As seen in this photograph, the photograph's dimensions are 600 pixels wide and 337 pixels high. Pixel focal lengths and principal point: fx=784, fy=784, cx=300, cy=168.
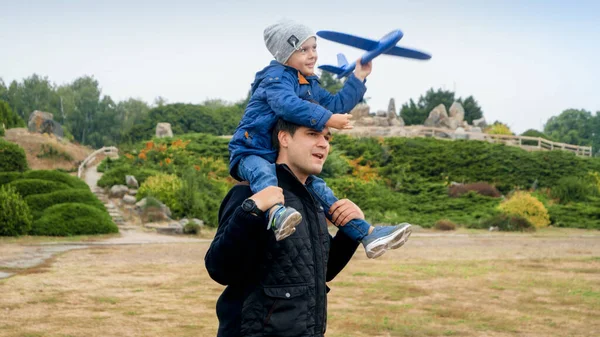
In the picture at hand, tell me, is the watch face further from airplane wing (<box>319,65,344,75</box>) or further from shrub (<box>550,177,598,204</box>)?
shrub (<box>550,177,598,204</box>)

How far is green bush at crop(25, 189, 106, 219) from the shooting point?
1880 cm

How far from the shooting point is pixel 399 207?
2712 cm

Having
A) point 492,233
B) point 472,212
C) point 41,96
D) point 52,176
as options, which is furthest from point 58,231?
point 41,96

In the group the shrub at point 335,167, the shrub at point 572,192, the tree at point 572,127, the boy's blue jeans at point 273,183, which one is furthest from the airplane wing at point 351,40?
the tree at point 572,127

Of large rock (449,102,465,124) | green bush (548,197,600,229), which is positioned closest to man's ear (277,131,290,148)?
green bush (548,197,600,229)

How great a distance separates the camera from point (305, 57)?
3.38m

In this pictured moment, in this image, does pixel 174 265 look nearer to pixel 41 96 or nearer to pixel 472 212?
pixel 472 212

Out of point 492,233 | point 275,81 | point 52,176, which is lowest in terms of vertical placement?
point 492,233

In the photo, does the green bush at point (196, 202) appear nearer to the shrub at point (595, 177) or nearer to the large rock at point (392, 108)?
the shrub at point (595, 177)

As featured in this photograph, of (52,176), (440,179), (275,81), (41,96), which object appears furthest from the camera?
(41,96)

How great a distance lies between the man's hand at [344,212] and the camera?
134 inches

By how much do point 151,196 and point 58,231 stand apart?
4.29m

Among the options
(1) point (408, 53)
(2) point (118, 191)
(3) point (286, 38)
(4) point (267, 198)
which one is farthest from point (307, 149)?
(2) point (118, 191)

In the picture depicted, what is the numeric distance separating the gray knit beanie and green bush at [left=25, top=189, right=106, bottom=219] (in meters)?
16.4
